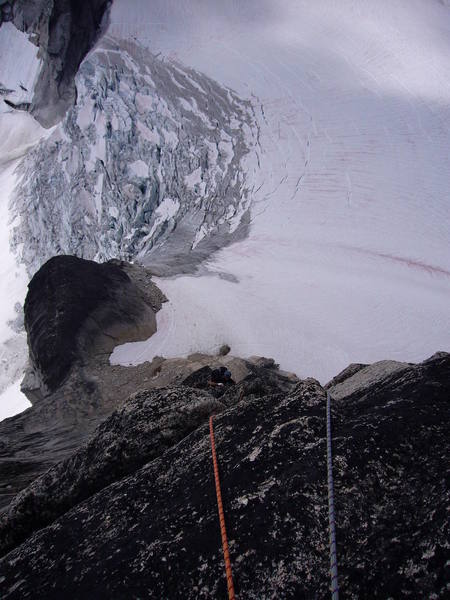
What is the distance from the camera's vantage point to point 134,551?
2572 mm

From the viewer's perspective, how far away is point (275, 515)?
8.23ft

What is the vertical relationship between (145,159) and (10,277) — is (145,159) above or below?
above

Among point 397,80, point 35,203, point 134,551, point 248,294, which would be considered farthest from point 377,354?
point 35,203

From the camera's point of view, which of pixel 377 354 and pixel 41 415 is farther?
pixel 377 354

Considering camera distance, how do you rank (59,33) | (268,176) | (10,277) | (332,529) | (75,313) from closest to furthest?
(332,529), (75,313), (268,176), (59,33), (10,277)

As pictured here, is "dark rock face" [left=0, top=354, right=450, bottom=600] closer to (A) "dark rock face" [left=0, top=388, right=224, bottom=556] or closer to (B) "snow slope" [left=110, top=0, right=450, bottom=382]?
(A) "dark rock face" [left=0, top=388, right=224, bottom=556]

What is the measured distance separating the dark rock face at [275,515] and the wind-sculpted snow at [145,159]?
49.6ft

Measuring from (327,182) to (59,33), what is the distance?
1837 centimetres

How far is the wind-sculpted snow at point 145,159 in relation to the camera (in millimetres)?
20391

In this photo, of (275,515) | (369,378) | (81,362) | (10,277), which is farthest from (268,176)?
(10,277)

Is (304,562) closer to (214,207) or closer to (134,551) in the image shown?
(134,551)

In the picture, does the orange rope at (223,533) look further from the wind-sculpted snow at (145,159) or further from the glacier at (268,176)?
the wind-sculpted snow at (145,159)

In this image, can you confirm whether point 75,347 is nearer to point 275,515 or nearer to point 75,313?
point 75,313

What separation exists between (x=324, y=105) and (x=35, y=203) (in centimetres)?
1777
